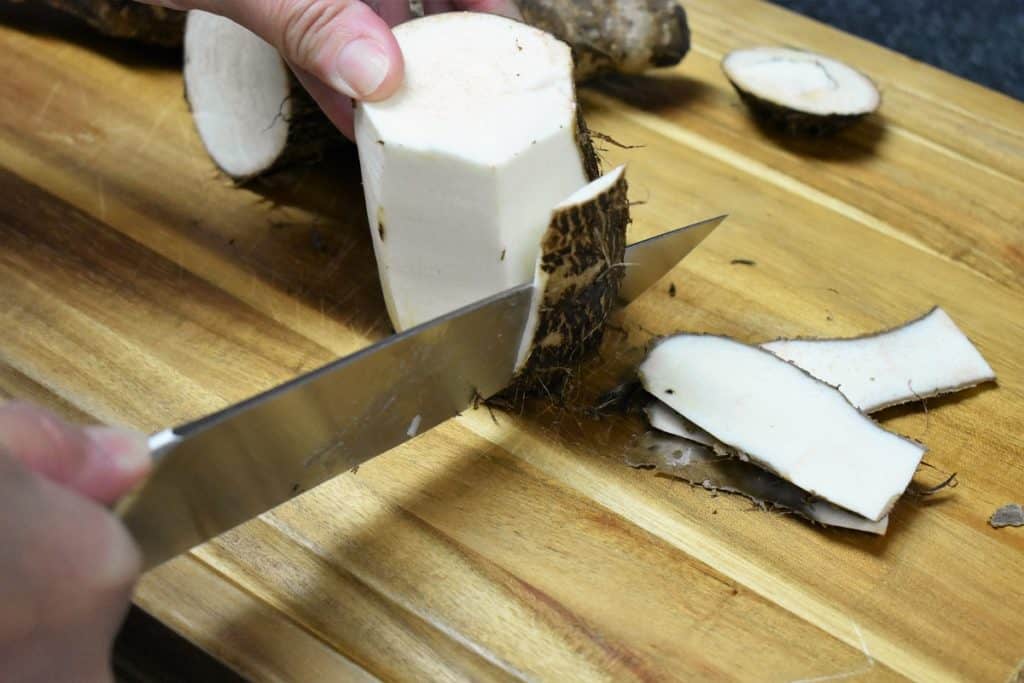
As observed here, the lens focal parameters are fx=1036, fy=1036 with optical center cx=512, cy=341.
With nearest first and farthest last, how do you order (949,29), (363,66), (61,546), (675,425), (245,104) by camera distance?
(61,546)
(363,66)
(675,425)
(245,104)
(949,29)

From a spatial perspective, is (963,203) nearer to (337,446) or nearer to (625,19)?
(625,19)

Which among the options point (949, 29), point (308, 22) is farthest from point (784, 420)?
point (949, 29)

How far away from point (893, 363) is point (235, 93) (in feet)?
4.19

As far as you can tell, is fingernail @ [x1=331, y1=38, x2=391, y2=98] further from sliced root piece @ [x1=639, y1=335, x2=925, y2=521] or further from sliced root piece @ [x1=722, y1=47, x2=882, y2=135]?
sliced root piece @ [x1=722, y1=47, x2=882, y2=135]

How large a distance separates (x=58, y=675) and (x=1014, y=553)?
1233mm

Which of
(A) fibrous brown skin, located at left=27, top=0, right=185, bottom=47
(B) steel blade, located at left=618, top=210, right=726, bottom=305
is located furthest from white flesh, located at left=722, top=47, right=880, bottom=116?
(A) fibrous brown skin, located at left=27, top=0, right=185, bottom=47

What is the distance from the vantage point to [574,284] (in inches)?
56.6

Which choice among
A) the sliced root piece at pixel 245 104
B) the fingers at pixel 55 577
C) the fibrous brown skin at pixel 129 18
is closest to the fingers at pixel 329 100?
the sliced root piece at pixel 245 104

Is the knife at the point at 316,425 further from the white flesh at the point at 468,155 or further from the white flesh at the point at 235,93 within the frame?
the white flesh at the point at 235,93

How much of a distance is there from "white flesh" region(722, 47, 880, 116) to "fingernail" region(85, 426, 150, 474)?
152 cm

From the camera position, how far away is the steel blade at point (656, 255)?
5.32 feet

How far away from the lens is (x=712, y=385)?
60.7 inches

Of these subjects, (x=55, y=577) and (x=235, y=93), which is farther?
(x=235, y=93)

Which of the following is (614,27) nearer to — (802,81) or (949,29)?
(802,81)
